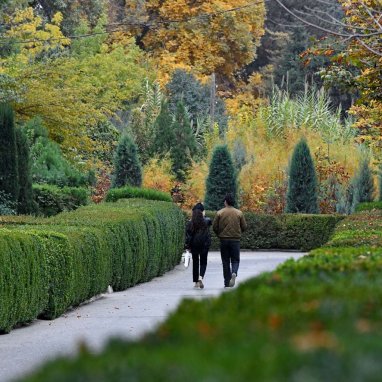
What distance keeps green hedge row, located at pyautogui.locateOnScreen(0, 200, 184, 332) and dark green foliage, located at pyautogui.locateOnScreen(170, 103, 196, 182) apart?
1666 centimetres

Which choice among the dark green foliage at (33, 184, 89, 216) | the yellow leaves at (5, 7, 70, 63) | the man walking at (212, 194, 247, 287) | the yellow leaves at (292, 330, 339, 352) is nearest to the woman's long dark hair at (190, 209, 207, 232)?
the man walking at (212, 194, 247, 287)

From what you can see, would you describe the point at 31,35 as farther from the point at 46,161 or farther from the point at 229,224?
the point at 229,224

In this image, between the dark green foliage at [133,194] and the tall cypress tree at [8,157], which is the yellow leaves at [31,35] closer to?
the dark green foliage at [133,194]

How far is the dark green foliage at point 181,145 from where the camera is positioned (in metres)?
44.3

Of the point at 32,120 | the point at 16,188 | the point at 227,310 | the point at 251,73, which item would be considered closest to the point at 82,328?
the point at 227,310

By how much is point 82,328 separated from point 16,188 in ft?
46.5

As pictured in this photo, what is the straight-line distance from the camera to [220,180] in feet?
128

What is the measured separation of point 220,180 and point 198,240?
16685 mm

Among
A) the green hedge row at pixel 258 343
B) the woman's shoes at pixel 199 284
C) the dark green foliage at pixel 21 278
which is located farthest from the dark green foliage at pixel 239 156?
the green hedge row at pixel 258 343

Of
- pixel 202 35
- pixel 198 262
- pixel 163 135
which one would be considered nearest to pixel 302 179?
pixel 163 135

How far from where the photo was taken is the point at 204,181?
4109 centimetres

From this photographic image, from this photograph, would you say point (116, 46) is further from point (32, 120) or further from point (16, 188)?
point (16, 188)

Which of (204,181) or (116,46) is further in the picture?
(116,46)

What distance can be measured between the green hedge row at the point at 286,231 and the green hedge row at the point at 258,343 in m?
30.6
